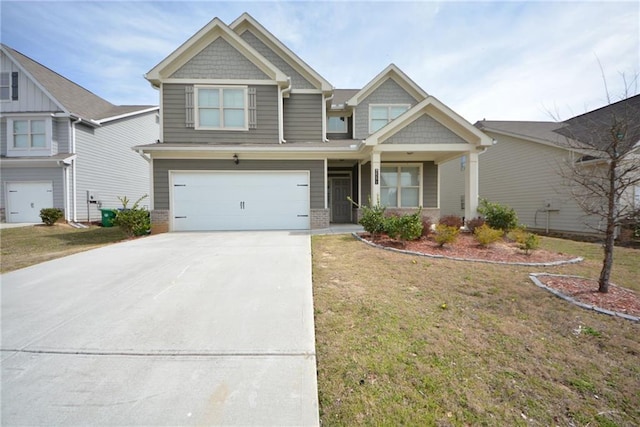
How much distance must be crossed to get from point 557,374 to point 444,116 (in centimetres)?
896

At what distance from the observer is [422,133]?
9.70 metres

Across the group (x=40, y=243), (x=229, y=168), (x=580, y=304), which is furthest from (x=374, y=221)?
(x=40, y=243)

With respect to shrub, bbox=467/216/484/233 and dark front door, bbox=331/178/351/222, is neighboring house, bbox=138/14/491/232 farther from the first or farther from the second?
dark front door, bbox=331/178/351/222

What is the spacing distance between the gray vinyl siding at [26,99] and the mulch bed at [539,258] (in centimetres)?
1771

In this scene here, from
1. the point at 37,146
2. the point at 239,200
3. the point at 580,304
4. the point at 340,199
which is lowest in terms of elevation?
the point at 580,304

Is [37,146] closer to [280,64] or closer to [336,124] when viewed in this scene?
[280,64]

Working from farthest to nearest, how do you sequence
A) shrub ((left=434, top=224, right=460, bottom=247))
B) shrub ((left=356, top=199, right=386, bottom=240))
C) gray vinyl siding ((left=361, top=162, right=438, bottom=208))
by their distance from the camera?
gray vinyl siding ((left=361, top=162, right=438, bottom=208)) < shrub ((left=356, top=199, right=386, bottom=240)) < shrub ((left=434, top=224, right=460, bottom=247))

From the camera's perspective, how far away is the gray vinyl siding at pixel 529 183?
12062 mm

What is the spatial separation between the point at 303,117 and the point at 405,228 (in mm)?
7330

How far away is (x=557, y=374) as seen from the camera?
2.52 meters

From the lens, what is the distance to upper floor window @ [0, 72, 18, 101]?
14.1 m

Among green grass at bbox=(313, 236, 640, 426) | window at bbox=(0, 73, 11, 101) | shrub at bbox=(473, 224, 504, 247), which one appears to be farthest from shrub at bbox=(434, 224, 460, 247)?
window at bbox=(0, 73, 11, 101)

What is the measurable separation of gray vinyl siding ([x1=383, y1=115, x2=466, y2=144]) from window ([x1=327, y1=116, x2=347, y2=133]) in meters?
4.13

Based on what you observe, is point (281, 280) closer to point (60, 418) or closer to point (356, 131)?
point (60, 418)
